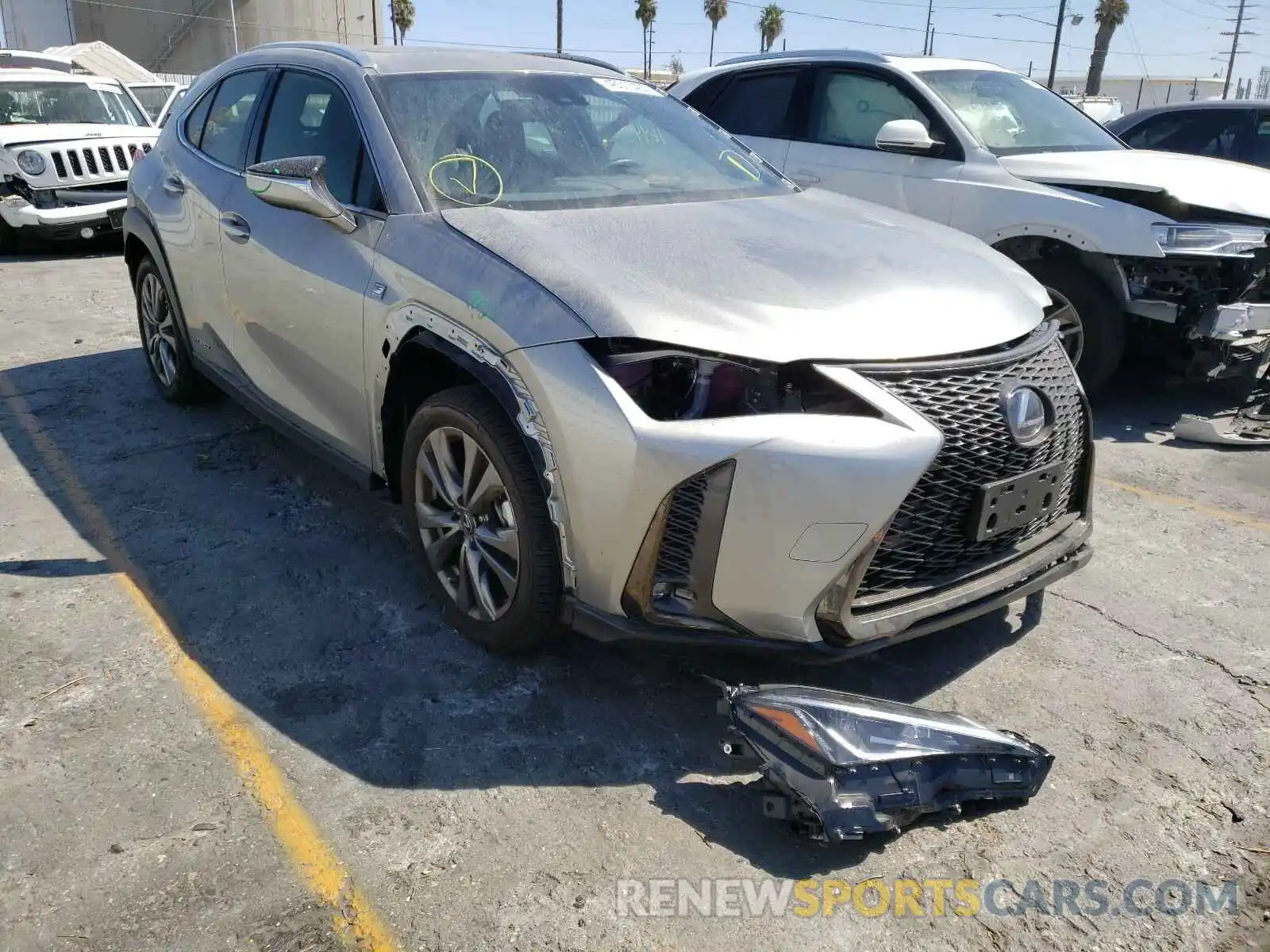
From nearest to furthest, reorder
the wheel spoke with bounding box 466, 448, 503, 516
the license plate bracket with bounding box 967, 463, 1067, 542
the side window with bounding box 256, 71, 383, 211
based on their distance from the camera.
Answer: the license plate bracket with bounding box 967, 463, 1067, 542, the wheel spoke with bounding box 466, 448, 503, 516, the side window with bounding box 256, 71, 383, 211

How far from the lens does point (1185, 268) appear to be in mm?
5156

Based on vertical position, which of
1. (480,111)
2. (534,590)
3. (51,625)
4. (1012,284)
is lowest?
(51,625)

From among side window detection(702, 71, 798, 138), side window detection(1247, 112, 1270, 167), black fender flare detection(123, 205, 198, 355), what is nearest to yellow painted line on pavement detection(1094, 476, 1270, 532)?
side window detection(702, 71, 798, 138)

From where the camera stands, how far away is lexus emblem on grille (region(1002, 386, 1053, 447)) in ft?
8.86

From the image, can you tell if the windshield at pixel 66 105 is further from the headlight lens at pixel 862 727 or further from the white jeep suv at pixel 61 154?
the headlight lens at pixel 862 727

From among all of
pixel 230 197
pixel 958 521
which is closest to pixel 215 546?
pixel 230 197

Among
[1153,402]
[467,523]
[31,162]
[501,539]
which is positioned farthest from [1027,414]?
[31,162]

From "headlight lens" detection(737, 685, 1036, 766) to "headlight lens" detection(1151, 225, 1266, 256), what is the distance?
3.57m

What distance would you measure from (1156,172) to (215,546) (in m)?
5.10

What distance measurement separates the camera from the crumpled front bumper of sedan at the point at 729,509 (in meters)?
2.43

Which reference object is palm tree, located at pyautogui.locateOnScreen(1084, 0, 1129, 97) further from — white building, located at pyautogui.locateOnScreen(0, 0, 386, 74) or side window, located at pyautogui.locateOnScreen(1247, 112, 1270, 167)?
side window, located at pyautogui.locateOnScreen(1247, 112, 1270, 167)

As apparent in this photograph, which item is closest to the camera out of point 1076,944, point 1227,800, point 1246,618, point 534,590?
point 1076,944

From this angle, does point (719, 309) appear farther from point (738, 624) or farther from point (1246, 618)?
point (1246, 618)

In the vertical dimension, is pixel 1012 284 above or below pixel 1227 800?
above
